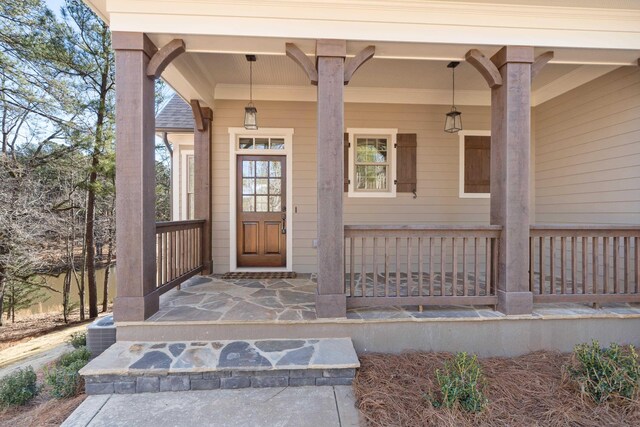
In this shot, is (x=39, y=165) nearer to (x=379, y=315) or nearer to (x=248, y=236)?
(x=248, y=236)

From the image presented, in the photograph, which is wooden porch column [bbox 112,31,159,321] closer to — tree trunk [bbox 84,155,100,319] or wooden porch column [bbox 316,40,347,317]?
wooden porch column [bbox 316,40,347,317]

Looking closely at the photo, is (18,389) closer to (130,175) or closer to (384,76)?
(130,175)

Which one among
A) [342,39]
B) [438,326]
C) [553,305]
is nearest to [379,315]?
[438,326]

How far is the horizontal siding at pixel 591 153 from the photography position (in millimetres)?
3756

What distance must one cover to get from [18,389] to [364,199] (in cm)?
428

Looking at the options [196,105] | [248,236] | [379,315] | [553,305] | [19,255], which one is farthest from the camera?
[19,255]

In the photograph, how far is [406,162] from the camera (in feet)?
16.4

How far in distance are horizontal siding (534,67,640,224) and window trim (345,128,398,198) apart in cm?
230

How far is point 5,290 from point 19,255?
0.91m

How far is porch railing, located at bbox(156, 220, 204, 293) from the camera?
334 centimetres

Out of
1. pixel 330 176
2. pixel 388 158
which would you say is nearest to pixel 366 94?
pixel 388 158

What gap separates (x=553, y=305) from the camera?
3.36 meters

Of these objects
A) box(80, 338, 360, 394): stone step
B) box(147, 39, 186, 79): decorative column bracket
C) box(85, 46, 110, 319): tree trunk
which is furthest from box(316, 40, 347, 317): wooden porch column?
box(85, 46, 110, 319): tree trunk

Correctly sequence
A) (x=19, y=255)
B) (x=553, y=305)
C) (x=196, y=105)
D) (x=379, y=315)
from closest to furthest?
(x=379, y=315)
(x=553, y=305)
(x=196, y=105)
(x=19, y=255)
